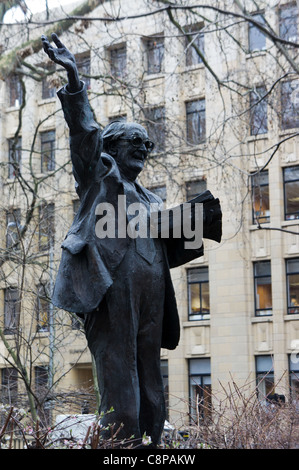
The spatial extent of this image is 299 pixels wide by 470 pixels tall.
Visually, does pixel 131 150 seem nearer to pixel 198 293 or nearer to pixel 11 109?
pixel 198 293

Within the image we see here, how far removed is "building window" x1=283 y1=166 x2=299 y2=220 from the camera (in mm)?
33219

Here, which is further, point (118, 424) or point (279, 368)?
point (279, 368)

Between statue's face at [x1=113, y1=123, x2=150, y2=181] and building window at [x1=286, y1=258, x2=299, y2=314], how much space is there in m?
26.7

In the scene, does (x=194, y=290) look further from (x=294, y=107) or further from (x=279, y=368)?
(x=294, y=107)

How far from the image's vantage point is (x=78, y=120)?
251 inches

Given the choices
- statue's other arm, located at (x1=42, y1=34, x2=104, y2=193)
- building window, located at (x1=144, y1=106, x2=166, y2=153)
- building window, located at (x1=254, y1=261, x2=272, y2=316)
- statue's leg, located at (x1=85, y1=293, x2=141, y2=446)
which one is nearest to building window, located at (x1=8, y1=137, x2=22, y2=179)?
building window, located at (x1=144, y1=106, x2=166, y2=153)

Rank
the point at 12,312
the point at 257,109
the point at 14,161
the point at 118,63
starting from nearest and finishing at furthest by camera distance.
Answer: the point at 12,312 → the point at 14,161 → the point at 257,109 → the point at 118,63

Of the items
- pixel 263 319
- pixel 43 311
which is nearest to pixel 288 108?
pixel 43 311

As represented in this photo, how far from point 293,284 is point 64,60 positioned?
27638mm

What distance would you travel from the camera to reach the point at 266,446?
6094 millimetres

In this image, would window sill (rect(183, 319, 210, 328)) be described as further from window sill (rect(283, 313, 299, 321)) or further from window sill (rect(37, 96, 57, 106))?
window sill (rect(37, 96, 57, 106))
